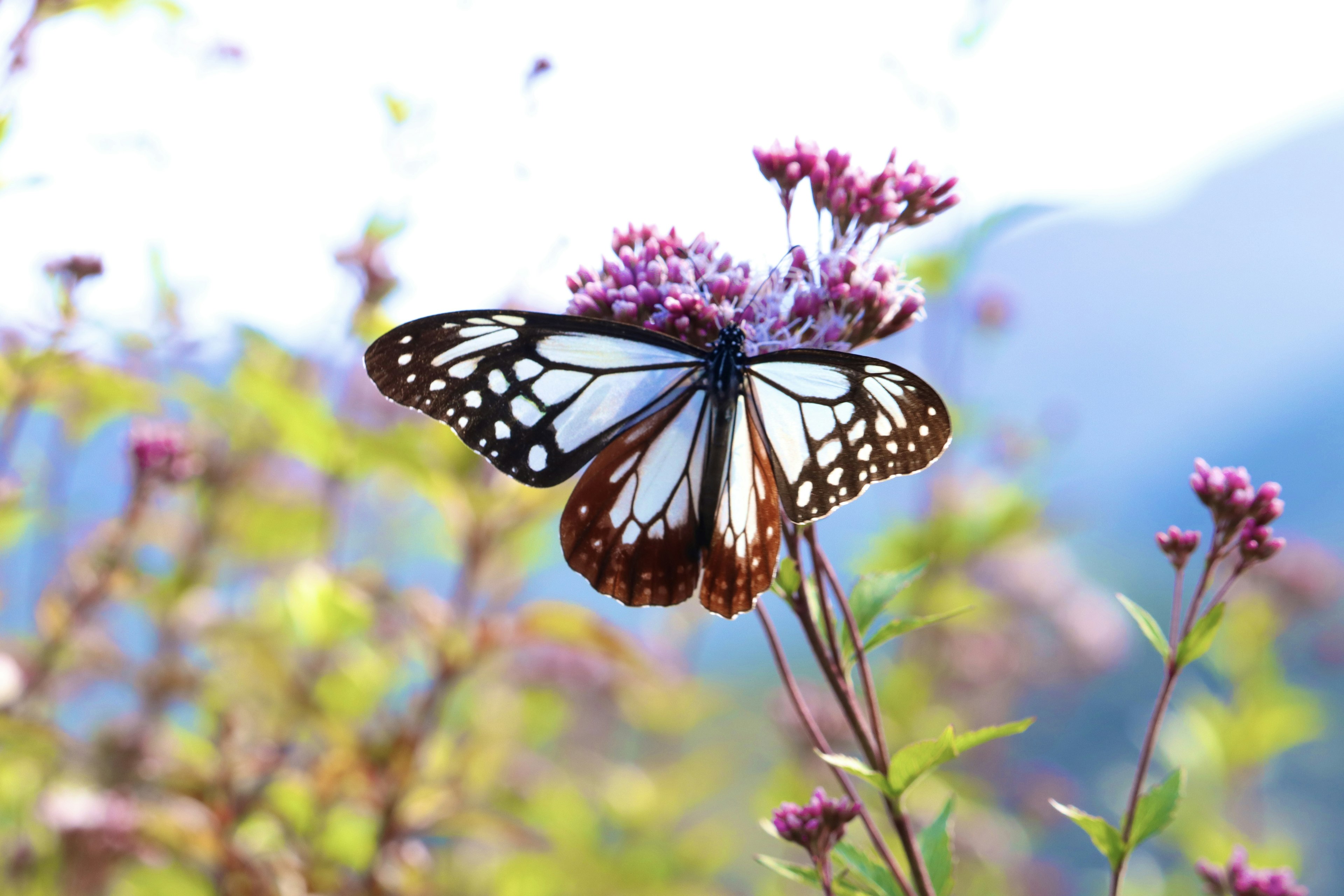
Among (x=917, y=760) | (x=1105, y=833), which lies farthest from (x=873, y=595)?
(x=1105, y=833)

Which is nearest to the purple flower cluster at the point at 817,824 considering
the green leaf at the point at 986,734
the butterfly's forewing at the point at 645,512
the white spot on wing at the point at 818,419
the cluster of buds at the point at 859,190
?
the green leaf at the point at 986,734

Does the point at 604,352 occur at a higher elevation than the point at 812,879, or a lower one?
higher

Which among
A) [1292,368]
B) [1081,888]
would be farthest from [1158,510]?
[1081,888]

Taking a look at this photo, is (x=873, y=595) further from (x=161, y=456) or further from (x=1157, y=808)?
(x=161, y=456)

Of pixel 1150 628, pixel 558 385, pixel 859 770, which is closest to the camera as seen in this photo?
pixel 859 770

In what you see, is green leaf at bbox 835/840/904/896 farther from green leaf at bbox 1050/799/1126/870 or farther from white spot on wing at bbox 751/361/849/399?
white spot on wing at bbox 751/361/849/399

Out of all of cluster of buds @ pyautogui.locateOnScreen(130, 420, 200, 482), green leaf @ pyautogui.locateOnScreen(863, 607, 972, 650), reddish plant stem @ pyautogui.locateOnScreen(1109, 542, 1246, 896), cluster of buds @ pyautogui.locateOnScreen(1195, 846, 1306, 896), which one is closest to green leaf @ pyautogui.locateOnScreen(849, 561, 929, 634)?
green leaf @ pyautogui.locateOnScreen(863, 607, 972, 650)

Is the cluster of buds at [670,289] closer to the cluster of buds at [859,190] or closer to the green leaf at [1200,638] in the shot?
the cluster of buds at [859,190]
